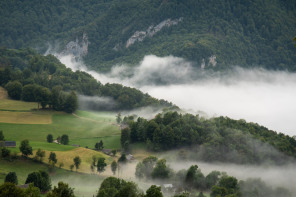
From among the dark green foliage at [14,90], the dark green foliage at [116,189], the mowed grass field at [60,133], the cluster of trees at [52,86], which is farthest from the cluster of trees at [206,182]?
the dark green foliage at [14,90]

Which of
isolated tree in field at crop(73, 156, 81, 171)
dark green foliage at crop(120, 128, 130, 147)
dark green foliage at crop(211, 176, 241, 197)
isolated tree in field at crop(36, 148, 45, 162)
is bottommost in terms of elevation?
dark green foliage at crop(211, 176, 241, 197)

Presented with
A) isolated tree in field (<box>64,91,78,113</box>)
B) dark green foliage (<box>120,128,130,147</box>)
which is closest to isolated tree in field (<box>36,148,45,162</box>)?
dark green foliage (<box>120,128,130,147</box>)

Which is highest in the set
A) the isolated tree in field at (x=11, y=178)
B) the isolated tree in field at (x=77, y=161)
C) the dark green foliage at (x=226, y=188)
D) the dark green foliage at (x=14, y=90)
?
the dark green foliage at (x=14, y=90)

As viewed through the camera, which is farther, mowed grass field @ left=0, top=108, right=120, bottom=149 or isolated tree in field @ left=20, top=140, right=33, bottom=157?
mowed grass field @ left=0, top=108, right=120, bottom=149

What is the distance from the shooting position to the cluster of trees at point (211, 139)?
346ft

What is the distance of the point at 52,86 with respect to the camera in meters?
155

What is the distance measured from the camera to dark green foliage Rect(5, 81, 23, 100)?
132m

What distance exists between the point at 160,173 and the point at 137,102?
244 feet

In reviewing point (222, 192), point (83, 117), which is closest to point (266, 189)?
point (222, 192)

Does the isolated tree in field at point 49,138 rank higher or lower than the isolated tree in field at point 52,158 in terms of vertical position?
higher

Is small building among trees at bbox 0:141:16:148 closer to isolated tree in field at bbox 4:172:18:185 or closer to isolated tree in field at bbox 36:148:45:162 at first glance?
isolated tree in field at bbox 36:148:45:162

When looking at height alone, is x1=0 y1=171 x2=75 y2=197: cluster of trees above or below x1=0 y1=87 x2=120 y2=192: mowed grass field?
below

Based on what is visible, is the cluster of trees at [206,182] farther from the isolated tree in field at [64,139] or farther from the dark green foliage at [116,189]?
the isolated tree in field at [64,139]

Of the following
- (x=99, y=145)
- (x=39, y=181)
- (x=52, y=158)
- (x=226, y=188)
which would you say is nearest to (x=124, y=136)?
(x=99, y=145)
